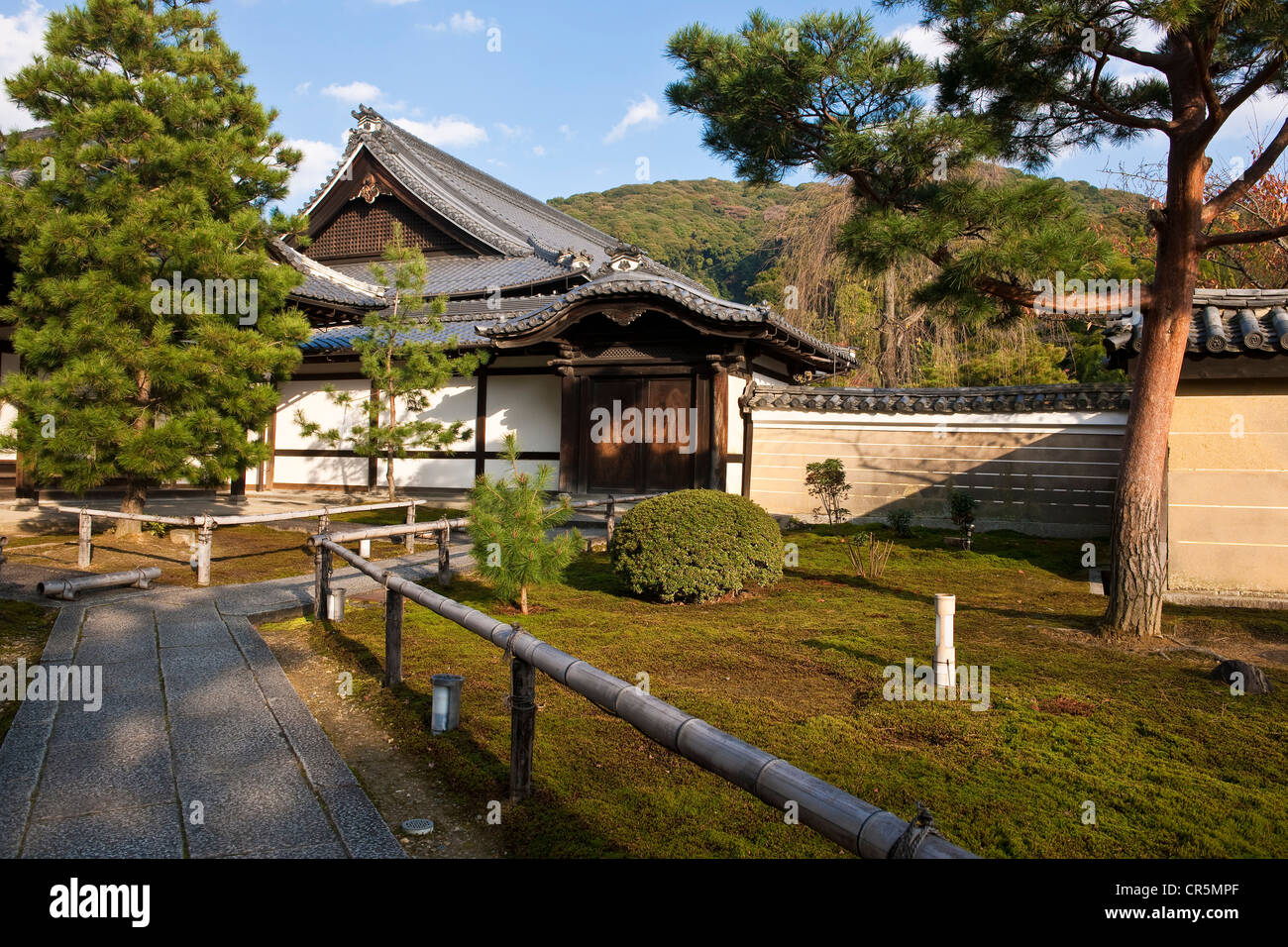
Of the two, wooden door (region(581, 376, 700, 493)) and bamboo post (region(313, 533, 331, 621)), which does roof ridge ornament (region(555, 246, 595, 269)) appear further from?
bamboo post (region(313, 533, 331, 621))

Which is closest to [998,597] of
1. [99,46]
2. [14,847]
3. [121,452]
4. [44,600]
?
[14,847]

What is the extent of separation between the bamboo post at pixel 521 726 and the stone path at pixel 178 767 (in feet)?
1.92

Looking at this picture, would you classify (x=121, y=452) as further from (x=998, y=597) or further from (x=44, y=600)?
(x=998, y=597)

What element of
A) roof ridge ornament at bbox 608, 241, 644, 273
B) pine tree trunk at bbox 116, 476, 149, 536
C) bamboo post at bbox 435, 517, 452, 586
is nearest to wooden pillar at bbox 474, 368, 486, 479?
roof ridge ornament at bbox 608, 241, 644, 273

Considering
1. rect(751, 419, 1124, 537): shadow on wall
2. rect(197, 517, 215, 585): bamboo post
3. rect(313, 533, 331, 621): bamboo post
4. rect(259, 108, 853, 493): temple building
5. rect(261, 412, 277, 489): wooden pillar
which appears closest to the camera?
rect(313, 533, 331, 621): bamboo post

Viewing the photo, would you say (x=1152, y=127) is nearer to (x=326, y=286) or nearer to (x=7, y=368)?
(x=326, y=286)

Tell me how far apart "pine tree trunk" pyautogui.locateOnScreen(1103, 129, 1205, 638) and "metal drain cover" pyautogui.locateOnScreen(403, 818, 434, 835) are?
5.69 metres

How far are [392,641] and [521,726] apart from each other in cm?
190

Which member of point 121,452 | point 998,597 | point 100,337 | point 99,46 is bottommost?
point 998,597

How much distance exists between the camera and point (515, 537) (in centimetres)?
674

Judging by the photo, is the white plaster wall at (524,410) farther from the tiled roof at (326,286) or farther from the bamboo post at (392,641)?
the bamboo post at (392,641)

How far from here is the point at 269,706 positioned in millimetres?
4547

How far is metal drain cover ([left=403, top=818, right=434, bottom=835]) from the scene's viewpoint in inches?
126

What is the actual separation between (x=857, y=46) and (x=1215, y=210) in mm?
3312
